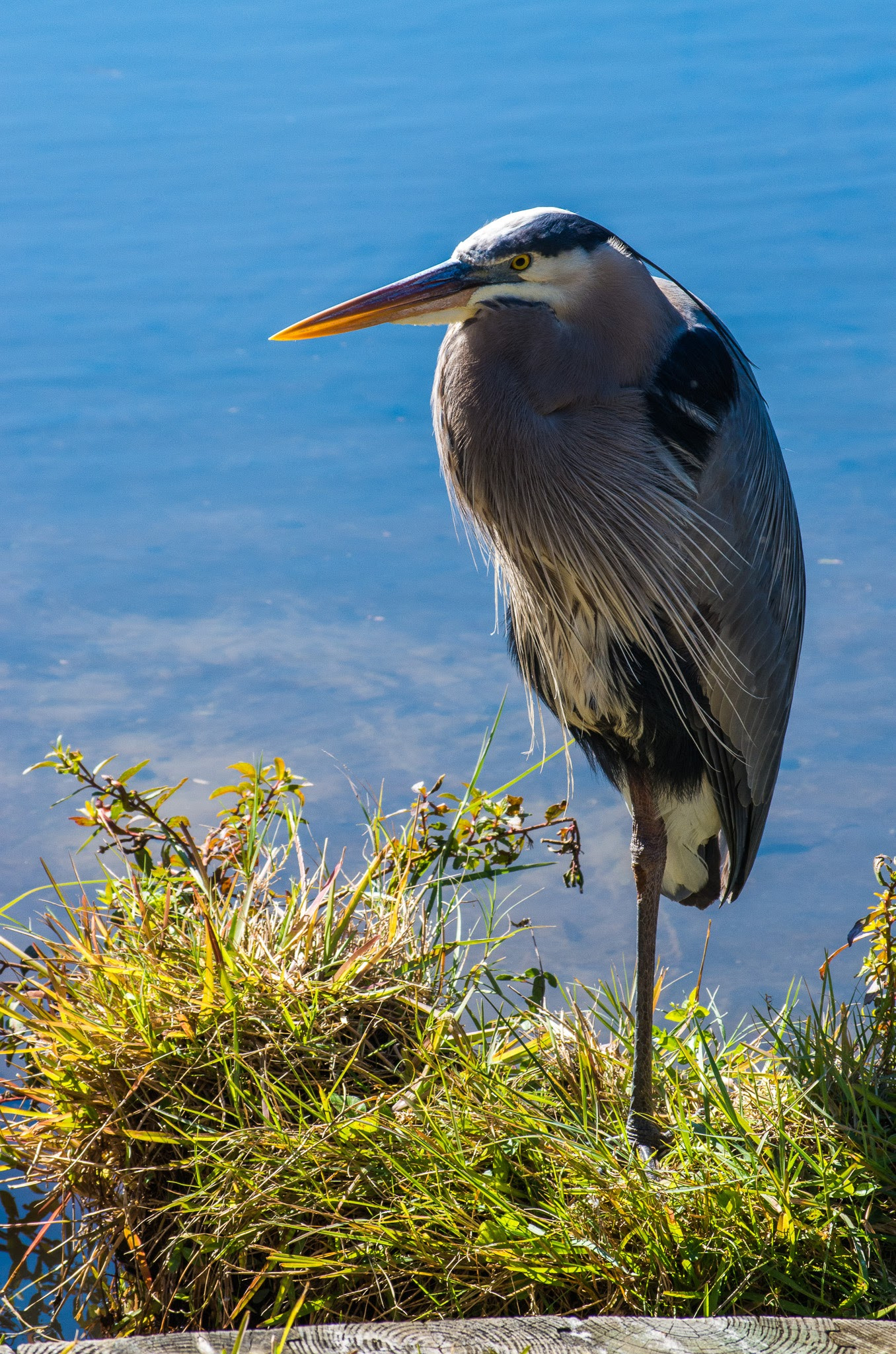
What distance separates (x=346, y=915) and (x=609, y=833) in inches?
53.9

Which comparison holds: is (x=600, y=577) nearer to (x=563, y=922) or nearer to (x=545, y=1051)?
(x=545, y=1051)

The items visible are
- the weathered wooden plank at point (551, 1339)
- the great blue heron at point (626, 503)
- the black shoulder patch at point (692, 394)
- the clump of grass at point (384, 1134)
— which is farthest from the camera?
the black shoulder patch at point (692, 394)

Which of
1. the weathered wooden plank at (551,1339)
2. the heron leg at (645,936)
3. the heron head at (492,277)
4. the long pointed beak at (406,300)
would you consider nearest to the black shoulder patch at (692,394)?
the heron head at (492,277)

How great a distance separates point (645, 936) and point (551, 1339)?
36.2 inches

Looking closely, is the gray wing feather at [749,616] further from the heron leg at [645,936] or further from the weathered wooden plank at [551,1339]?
the weathered wooden plank at [551,1339]

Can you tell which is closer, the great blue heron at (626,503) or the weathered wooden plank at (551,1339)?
the weathered wooden plank at (551,1339)

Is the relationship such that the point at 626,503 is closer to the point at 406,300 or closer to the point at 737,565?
the point at 737,565

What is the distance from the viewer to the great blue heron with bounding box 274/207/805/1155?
1.77 meters

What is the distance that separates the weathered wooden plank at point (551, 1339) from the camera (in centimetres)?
127

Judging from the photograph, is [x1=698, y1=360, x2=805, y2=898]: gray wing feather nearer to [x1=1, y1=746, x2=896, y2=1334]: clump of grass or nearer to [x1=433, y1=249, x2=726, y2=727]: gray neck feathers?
[x1=433, y1=249, x2=726, y2=727]: gray neck feathers

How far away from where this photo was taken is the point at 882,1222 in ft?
5.50

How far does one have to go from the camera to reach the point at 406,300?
1736mm

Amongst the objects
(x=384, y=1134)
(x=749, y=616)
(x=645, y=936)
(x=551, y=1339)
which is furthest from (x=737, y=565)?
(x=551, y=1339)

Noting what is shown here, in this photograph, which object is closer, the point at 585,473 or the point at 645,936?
the point at 585,473
